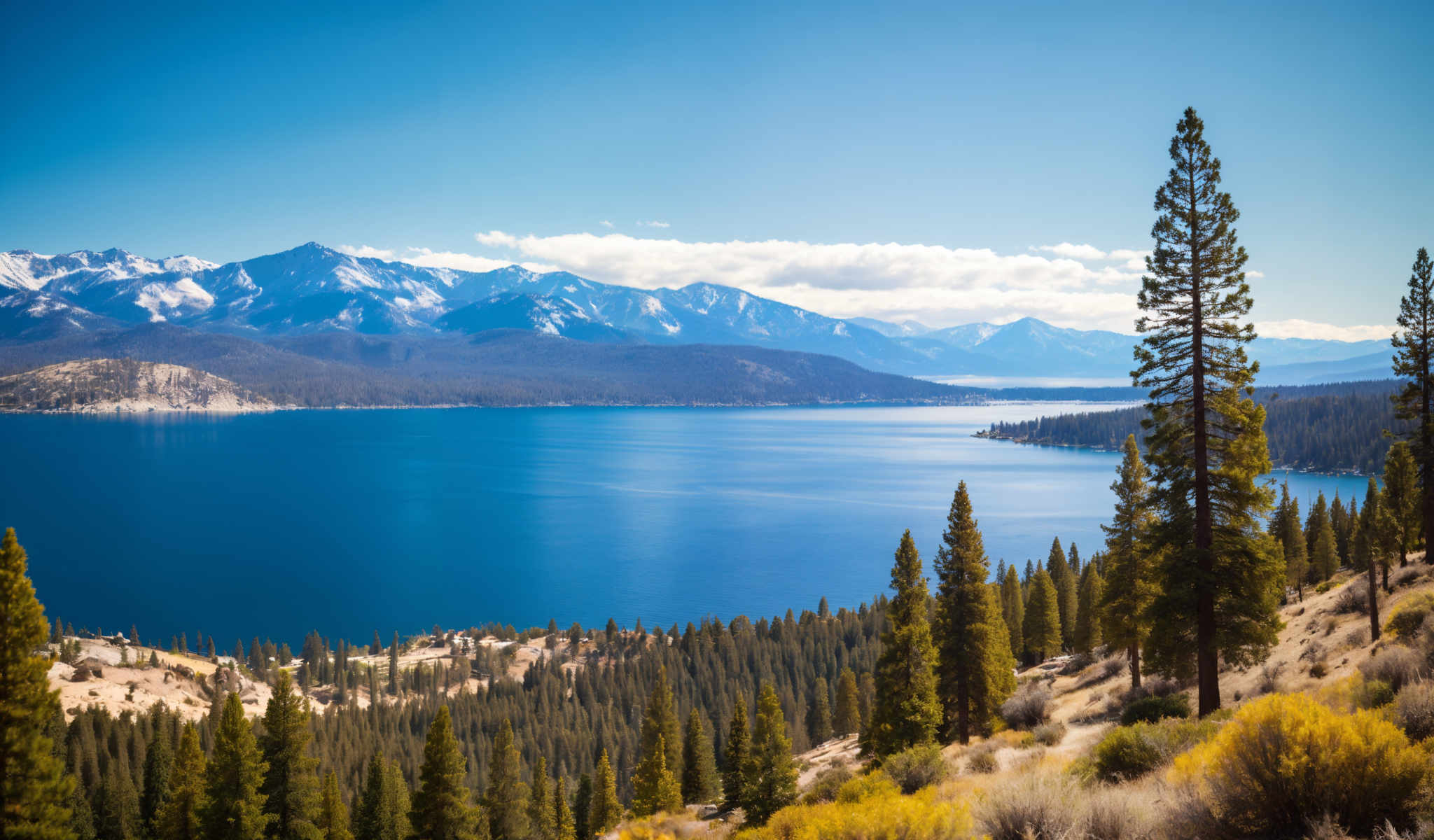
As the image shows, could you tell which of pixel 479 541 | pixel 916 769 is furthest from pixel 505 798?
pixel 479 541

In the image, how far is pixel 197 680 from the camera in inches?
2726

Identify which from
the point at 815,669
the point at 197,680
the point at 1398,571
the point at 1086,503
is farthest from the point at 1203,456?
the point at 1086,503

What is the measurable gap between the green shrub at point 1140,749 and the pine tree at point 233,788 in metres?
27.9

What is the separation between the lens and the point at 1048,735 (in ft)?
67.2

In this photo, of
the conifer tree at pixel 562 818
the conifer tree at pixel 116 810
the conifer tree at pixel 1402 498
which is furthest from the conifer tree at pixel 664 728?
the conifer tree at pixel 1402 498

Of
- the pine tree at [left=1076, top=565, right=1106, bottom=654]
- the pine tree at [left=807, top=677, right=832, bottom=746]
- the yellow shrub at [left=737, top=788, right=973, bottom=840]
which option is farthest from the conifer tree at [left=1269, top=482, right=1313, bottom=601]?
the yellow shrub at [left=737, top=788, right=973, bottom=840]

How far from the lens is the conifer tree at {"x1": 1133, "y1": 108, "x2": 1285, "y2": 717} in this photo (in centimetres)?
1998

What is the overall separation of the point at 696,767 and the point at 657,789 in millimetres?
5491

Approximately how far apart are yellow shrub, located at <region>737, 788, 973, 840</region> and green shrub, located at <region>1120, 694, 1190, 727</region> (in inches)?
447

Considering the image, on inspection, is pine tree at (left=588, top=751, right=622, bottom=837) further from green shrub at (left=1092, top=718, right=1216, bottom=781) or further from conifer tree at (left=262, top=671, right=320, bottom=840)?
green shrub at (left=1092, top=718, right=1216, bottom=781)

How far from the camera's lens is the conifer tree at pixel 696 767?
4753cm

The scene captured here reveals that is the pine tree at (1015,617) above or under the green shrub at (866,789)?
under

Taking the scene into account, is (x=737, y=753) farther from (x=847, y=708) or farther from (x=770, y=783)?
(x=847, y=708)

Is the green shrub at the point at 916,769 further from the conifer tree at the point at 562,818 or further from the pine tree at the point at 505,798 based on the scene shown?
the conifer tree at the point at 562,818
